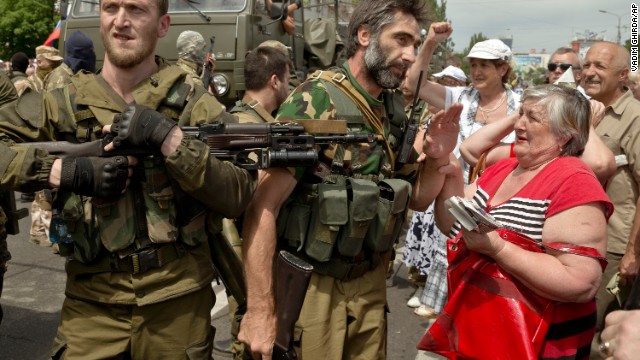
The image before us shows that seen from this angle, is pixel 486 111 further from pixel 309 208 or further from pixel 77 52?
pixel 77 52

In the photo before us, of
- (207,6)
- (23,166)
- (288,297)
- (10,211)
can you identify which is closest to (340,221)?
(288,297)

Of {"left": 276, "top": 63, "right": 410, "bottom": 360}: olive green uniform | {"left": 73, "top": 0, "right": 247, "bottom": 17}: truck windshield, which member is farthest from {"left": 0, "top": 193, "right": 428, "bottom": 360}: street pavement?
{"left": 73, "top": 0, "right": 247, "bottom": 17}: truck windshield

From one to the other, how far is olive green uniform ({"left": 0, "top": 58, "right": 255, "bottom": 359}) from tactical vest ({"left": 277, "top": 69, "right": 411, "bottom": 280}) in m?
0.29

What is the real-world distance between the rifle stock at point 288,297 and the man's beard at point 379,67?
0.88m

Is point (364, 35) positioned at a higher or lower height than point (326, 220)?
higher

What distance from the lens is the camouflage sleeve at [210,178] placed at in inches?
85.5

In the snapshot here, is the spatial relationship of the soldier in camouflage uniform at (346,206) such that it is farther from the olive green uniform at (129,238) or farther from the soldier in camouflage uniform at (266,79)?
the soldier in camouflage uniform at (266,79)

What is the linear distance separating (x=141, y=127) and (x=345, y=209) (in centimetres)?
85

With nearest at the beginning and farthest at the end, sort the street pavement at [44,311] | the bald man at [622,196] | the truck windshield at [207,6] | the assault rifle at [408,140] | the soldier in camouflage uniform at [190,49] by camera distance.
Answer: the assault rifle at [408,140] → the bald man at [622,196] → the street pavement at [44,311] → the soldier in camouflage uniform at [190,49] → the truck windshield at [207,6]

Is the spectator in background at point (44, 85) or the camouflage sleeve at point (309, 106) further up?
the camouflage sleeve at point (309, 106)

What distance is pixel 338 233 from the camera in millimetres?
2590

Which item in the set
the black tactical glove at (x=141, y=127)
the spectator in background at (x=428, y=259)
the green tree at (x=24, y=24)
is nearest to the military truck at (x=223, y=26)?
the spectator in background at (x=428, y=259)

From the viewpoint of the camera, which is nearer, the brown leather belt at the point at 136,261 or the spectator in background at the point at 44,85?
the brown leather belt at the point at 136,261

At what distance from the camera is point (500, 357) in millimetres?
2455
